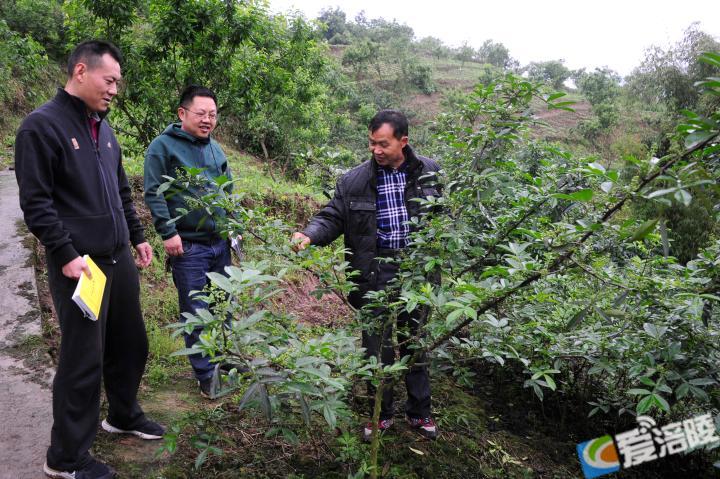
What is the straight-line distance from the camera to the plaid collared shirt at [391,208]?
257 centimetres

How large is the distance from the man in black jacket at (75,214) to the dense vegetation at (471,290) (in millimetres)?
326

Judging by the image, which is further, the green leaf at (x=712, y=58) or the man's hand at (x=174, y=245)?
the man's hand at (x=174, y=245)

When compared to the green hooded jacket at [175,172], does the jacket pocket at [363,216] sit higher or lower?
lower

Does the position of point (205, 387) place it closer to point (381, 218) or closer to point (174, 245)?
point (174, 245)

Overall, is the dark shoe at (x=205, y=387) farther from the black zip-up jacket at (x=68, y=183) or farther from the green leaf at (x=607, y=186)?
the green leaf at (x=607, y=186)

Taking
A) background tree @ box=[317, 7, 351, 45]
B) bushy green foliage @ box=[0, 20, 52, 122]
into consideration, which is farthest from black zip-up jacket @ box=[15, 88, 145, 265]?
background tree @ box=[317, 7, 351, 45]

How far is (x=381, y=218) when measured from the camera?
2586 millimetres

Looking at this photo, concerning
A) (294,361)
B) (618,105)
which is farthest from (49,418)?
(618,105)

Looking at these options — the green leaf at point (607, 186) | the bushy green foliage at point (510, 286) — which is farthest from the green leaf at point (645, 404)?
the green leaf at point (607, 186)

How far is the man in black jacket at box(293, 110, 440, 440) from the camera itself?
2.53m

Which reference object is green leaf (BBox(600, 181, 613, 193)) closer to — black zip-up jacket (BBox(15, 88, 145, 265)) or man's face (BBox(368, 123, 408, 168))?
man's face (BBox(368, 123, 408, 168))

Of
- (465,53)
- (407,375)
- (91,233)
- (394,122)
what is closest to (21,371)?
(91,233)

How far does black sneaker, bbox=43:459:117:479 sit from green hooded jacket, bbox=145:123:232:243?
3.53 ft

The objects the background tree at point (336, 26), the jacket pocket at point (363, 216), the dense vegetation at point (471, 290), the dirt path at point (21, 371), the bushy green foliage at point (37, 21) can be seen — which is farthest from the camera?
the background tree at point (336, 26)
